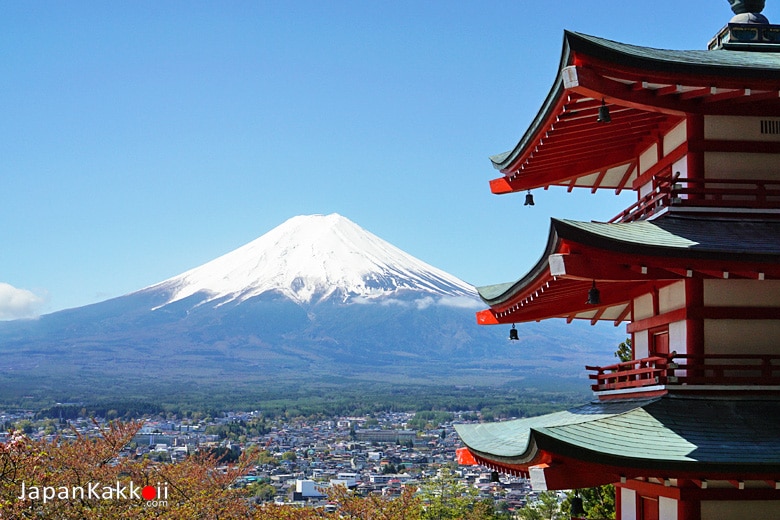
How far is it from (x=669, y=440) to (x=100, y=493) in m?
9.90

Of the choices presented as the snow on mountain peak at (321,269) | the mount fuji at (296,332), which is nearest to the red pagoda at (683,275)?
the mount fuji at (296,332)

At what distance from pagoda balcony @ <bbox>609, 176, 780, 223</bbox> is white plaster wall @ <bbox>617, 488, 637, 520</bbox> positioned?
2.96 metres

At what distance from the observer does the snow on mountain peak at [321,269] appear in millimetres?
179625

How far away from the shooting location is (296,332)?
167375 millimetres

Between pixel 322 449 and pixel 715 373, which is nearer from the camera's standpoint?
pixel 715 373

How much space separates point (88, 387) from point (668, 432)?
11249 centimetres

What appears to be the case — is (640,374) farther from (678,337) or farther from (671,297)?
(671,297)

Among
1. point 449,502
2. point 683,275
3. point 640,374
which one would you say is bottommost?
point 449,502

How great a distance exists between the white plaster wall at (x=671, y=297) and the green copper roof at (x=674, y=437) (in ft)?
3.20

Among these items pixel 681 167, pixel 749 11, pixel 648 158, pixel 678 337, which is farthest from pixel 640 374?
pixel 749 11

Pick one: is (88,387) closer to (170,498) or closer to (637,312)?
(170,498)

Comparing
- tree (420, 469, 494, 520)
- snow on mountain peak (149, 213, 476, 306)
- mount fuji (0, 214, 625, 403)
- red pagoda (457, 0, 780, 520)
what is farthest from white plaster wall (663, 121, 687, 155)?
snow on mountain peak (149, 213, 476, 306)

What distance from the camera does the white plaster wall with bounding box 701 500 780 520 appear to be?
8.48m

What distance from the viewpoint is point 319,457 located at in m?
54.3
